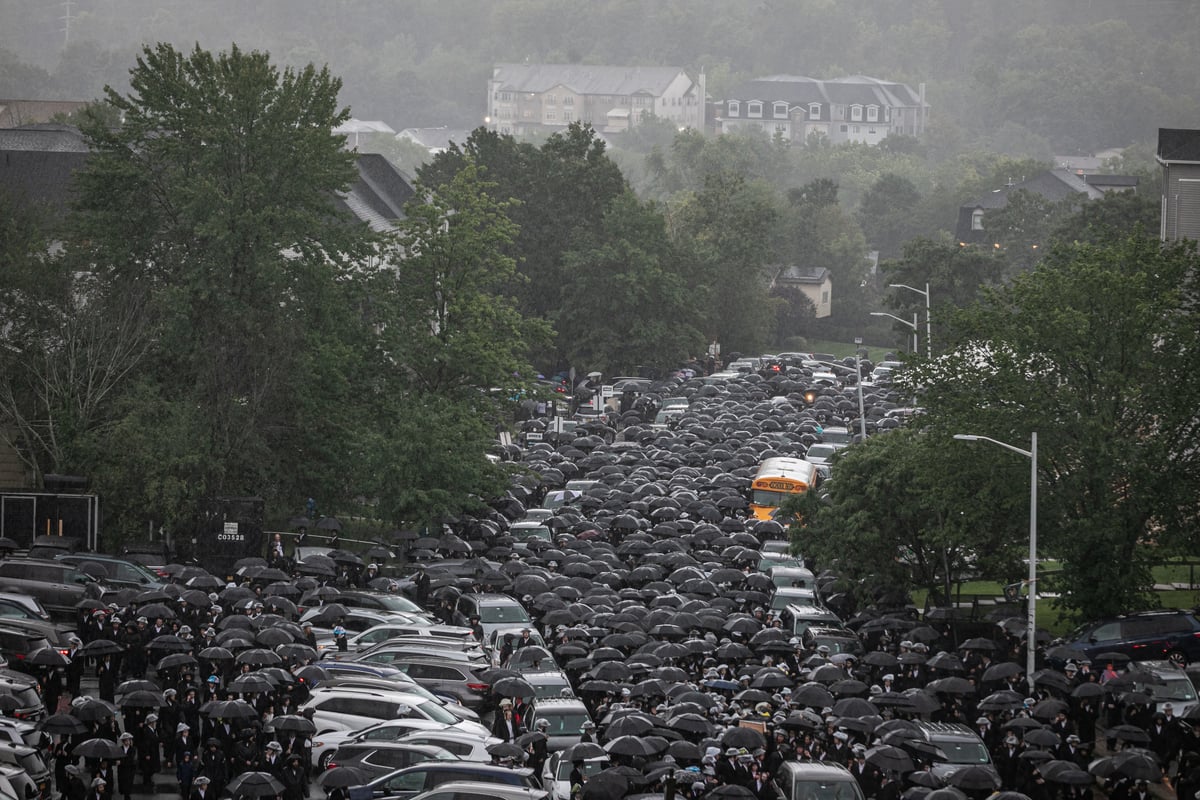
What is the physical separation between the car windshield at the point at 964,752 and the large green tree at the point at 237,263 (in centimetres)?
2452

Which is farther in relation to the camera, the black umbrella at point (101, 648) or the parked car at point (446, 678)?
the parked car at point (446, 678)

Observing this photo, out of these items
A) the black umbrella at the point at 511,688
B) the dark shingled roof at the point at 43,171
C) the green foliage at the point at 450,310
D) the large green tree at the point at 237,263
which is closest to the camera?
the black umbrella at the point at 511,688

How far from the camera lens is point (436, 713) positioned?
2888 cm

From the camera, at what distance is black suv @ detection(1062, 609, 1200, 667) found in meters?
36.0

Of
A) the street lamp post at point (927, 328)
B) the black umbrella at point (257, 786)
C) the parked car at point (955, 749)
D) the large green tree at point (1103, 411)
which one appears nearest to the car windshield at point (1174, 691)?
the large green tree at point (1103, 411)

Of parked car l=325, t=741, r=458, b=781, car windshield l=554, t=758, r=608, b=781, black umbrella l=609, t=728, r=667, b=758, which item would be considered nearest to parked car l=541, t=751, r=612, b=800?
car windshield l=554, t=758, r=608, b=781

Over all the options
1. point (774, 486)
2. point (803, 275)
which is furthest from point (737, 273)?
point (774, 486)

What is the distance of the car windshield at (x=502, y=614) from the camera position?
3816 centimetres

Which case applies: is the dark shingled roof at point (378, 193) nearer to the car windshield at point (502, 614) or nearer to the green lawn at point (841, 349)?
the green lawn at point (841, 349)

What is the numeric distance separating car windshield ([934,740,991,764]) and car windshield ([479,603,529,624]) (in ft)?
41.7

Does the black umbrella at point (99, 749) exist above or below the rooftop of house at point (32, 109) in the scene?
below

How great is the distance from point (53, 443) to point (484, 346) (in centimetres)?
1364

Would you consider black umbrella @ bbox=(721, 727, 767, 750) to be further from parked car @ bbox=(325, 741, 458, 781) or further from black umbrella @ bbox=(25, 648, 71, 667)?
black umbrella @ bbox=(25, 648, 71, 667)

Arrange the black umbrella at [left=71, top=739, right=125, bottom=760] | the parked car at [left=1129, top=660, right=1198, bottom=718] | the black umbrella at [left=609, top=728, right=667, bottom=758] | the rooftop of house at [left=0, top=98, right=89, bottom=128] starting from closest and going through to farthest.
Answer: the black umbrella at [left=71, top=739, right=125, bottom=760] → the black umbrella at [left=609, top=728, right=667, bottom=758] → the parked car at [left=1129, top=660, right=1198, bottom=718] → the rooftop of house at [left=0, top=98, right=89, bottom=128]
